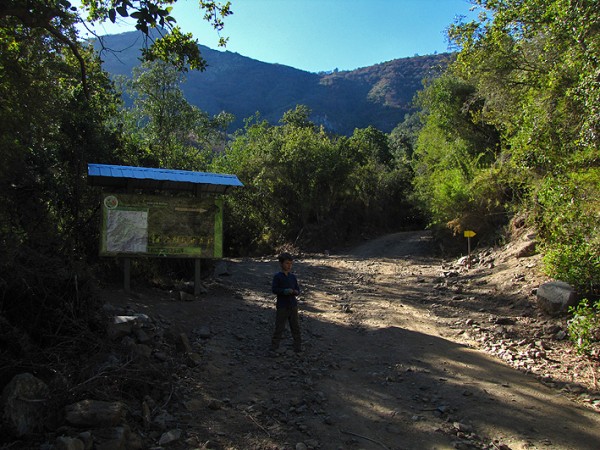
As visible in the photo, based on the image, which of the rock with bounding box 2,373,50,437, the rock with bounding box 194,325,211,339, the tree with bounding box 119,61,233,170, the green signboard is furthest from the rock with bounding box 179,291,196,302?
the tree with bounding box 119,61,233,170

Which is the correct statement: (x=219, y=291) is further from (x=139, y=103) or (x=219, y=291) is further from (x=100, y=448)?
(x=139, y=103)

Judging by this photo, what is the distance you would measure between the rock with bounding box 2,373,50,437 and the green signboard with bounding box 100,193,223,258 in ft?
16.3

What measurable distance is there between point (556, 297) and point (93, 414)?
7.46 meters

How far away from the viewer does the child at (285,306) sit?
635cm

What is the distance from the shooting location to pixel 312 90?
12594 cm

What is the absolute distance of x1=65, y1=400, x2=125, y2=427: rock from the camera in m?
3.51

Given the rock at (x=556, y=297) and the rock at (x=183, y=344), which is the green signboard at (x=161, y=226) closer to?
the rock at (x=183, y=344)

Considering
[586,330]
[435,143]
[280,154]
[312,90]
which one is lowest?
[586,330]

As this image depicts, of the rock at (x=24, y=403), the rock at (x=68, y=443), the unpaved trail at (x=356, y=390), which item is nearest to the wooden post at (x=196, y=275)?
the unpaved trail at (x=356, y=390)

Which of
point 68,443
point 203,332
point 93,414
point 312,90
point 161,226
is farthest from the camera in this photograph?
point 312,90

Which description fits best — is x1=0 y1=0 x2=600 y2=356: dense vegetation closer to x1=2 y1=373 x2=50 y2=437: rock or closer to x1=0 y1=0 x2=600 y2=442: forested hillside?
x1=0 y1=0 x2=600 y2=442: forested hillside

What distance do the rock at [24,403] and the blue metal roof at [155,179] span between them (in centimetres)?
510

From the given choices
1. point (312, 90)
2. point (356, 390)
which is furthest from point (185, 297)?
point (312, 90)

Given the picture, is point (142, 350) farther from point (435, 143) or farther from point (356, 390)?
point (435, 143)
